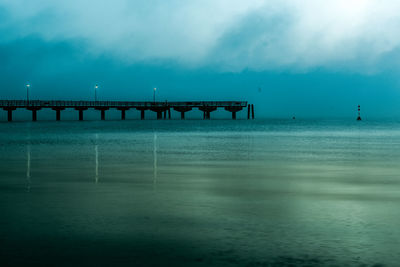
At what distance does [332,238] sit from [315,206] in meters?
2.94

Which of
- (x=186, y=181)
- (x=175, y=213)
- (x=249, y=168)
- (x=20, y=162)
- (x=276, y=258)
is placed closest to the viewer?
(x=276, y=258)

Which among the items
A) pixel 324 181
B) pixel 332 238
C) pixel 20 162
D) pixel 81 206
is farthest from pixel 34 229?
pixel 20 162

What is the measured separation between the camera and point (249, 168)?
1917 cm

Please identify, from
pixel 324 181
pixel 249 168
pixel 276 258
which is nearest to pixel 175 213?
pixel 276 258

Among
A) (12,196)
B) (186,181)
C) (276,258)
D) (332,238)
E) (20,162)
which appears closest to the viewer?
(276,258)

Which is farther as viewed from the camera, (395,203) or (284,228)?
(395,203)

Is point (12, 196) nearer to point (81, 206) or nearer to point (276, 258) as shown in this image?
point (81, 206)

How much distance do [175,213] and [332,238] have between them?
2.93 m

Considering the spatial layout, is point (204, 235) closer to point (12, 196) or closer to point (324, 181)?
point (12, 196)

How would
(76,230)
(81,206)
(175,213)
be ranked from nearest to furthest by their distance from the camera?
(76,230), (175,213), (81,206)

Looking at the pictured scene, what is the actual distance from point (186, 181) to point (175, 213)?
5.06 m

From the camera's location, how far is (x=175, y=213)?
1015cm

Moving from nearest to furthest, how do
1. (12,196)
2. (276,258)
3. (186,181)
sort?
(276,258)
(12,196)
(186,181)

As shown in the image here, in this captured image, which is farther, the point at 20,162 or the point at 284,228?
the point at 20,162
